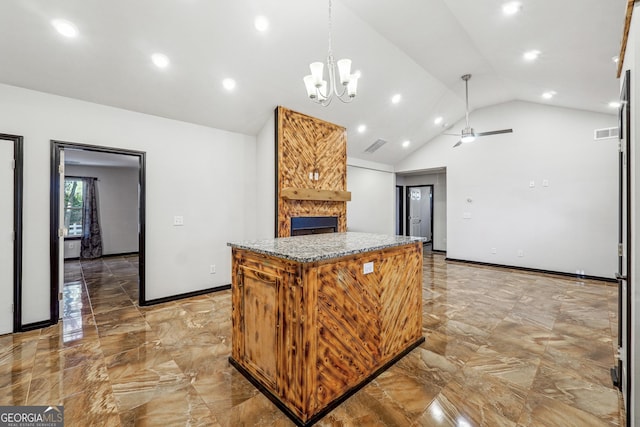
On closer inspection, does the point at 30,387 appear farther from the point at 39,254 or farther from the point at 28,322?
the point at 39,254

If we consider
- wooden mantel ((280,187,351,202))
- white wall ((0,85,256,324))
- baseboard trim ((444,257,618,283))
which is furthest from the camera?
baseboard trim ((444,257,618,283))

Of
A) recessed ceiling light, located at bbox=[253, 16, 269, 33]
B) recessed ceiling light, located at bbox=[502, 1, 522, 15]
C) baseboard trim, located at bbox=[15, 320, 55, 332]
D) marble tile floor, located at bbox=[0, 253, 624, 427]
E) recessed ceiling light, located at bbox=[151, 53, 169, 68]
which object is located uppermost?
recessed ceiling light, located at bbox=[253, 16, 269, 33]

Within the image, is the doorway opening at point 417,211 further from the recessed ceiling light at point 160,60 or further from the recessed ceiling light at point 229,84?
the recessed ceiling light at point 160,60

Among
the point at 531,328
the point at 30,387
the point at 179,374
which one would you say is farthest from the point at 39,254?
the point at 531,328

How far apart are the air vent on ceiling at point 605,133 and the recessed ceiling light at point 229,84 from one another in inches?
248

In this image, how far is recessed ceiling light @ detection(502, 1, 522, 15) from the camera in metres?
2.62

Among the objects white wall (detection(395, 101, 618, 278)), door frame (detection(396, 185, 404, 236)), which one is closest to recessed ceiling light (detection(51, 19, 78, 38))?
white wall (detection(395, 101, 618, 278))

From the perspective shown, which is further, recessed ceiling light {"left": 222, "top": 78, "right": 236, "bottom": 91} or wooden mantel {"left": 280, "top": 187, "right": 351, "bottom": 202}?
wooden mantel {"left": 280, "top": 187, "right": 351, "bottom": 202}

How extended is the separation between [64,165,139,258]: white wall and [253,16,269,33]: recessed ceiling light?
7040mm

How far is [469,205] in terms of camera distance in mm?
6691

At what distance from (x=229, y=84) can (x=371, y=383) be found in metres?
3.83

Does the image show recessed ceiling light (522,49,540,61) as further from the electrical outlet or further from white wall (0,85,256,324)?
white wall (0,85,256,324)

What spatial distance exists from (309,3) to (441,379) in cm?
382

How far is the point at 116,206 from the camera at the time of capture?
317 inches
